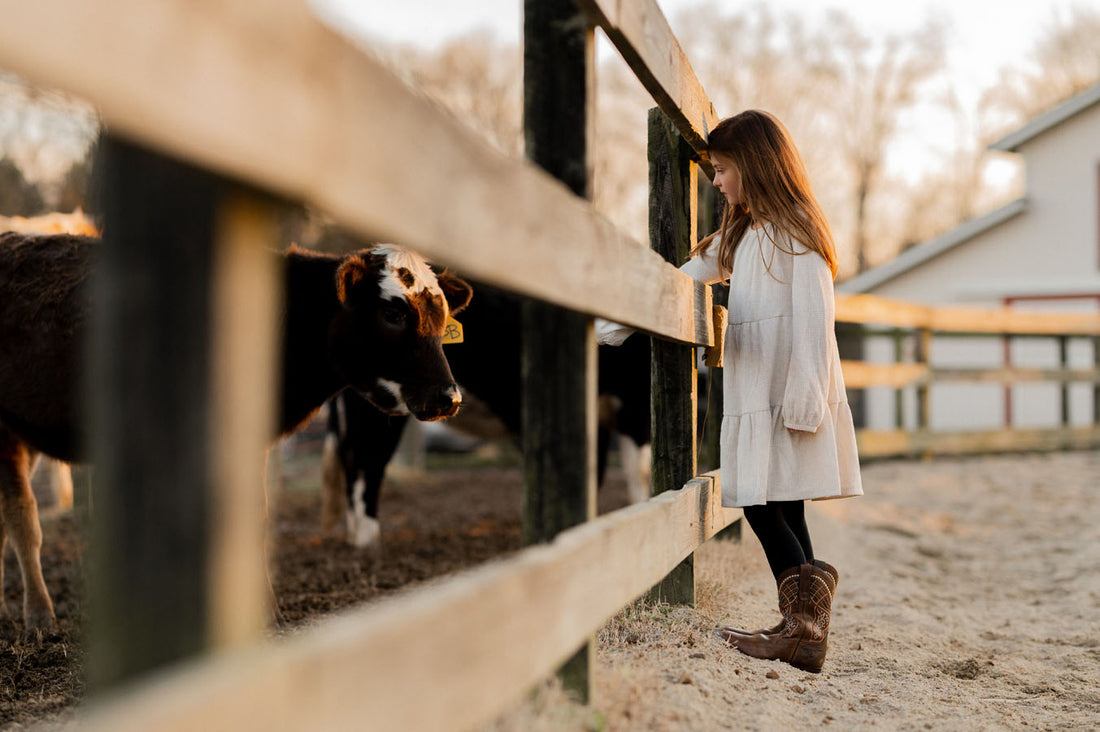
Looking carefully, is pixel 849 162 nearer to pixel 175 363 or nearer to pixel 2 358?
pixel 2 358

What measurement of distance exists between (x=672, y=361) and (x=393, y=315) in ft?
4.89

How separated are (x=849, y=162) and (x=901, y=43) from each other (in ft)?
13.7

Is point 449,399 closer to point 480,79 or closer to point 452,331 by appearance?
point 452,331

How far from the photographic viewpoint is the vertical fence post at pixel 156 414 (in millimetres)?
970

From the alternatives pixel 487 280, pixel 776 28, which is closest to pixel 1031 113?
pixel 776 28

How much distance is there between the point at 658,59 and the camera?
2738 mm

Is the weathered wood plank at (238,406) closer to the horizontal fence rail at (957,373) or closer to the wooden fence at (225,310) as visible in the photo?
the wooden fence at (225,310)

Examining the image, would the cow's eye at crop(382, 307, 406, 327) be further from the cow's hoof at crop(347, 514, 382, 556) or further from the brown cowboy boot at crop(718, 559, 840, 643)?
the cow's hoof at crop(347, 514, 382, 556)

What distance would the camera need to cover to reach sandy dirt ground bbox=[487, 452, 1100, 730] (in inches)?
96.3

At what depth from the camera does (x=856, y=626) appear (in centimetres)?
386

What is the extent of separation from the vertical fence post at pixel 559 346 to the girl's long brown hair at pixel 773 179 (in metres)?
1.30

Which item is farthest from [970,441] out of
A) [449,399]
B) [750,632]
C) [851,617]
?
[750,632]

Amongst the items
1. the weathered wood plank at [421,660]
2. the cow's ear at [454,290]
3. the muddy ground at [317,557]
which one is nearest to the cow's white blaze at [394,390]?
the cow's ear at [454,290]

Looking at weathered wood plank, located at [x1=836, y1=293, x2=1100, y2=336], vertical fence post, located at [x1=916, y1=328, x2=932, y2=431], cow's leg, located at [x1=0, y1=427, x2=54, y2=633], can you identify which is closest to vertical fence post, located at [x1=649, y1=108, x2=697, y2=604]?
cow's leg, located at [x1=0, y1=427, x2=54, y2=633]
